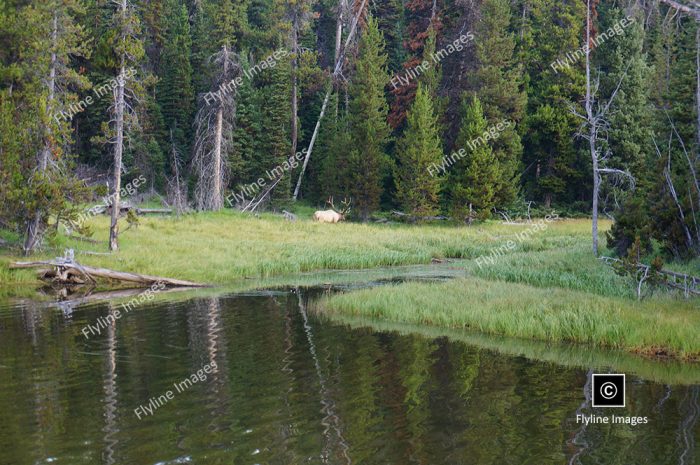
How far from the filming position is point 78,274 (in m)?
25.2

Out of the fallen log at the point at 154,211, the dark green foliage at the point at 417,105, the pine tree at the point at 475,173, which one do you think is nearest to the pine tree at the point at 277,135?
the dark green foliage at the point at 417,105

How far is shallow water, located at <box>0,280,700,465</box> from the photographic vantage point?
9.03 m

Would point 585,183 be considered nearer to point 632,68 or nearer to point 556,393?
point 632,68

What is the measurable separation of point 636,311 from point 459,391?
6.73m

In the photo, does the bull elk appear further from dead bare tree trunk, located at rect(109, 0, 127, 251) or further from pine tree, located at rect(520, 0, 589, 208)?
dead bare tree trunk, located at rect(109, 0, 127, 251)

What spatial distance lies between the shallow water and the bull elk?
27.8 m

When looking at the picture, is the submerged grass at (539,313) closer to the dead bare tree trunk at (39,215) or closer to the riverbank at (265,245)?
the riverbank at (265,245)

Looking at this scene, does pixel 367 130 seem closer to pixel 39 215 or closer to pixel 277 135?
pixel 277 135

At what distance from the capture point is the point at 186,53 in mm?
53625

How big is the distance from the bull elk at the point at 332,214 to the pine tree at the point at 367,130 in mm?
788

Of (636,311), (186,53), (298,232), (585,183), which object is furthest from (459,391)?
(186,53)

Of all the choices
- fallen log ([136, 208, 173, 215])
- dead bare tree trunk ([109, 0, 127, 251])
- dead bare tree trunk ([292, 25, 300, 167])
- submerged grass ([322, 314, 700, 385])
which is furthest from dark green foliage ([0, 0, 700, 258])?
submerged grass ([322, 314, 700, 385])

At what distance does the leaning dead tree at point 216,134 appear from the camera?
44781 mm

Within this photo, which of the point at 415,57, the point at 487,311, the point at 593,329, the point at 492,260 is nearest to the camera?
the point at 593,329
